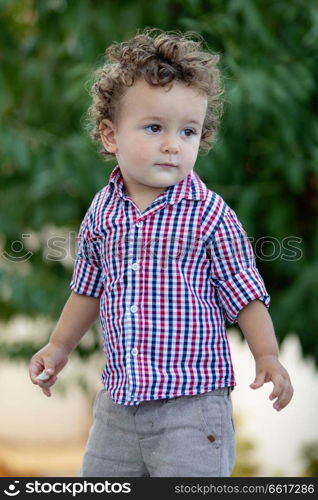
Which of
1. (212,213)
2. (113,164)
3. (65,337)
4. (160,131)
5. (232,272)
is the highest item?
(113,164)

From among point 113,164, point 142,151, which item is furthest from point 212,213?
point 113,164

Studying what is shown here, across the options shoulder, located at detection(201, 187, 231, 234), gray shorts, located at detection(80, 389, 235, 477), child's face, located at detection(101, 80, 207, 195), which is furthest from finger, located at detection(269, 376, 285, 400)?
child's face, located at detection(101, 80, 207, 195)

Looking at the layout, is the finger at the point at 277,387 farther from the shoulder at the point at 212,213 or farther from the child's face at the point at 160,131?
the child's face at the point at 160,131

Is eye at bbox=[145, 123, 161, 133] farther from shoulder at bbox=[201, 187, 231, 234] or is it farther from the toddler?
shoulder at bbox=[201, 187, 231, 234]

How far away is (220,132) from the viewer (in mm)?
3367

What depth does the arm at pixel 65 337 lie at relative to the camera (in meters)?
2.02

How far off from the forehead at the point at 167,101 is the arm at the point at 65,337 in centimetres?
42

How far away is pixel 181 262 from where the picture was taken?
1896 millimetres

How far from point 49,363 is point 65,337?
2.6 inches

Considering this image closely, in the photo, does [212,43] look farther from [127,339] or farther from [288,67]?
[127,339]

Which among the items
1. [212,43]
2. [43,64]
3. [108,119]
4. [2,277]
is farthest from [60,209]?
[108,119]

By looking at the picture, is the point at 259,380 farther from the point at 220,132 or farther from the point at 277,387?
the point at 220,132

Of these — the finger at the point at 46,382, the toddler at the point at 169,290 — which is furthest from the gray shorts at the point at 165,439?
the finger at the point at 46,382
